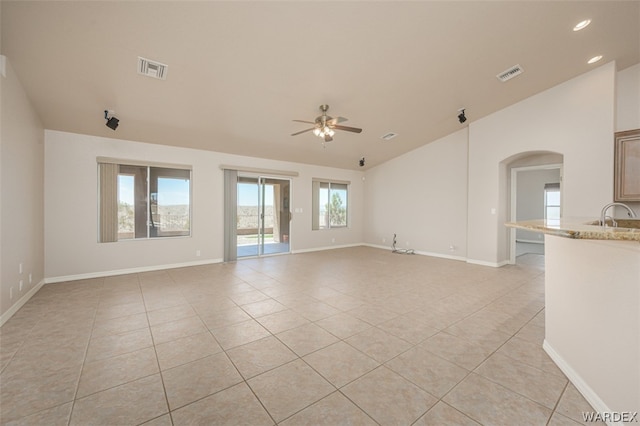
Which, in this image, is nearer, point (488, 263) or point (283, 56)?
point (283, 56)

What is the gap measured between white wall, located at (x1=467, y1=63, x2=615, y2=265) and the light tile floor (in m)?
1.83

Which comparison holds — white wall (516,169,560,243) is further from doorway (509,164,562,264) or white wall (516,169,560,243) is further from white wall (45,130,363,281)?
white wall (45,130,363,281)

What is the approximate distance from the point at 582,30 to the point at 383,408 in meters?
5.24

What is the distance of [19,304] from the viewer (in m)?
3.35

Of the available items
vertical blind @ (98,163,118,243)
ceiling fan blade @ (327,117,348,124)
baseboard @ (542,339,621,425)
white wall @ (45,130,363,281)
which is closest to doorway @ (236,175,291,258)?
white wall @ (45,130,363,281)

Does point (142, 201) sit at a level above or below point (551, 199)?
below

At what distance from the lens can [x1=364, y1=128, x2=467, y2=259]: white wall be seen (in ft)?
21.5

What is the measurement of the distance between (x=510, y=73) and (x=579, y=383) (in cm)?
455

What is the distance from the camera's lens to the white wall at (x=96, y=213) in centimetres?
444

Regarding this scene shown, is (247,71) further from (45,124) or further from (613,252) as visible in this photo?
(613,252)

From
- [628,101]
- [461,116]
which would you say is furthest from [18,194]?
[628,101]

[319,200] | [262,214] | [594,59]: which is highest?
[594,59]

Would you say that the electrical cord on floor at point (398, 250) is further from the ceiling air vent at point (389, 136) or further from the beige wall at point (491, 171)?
the ceiling air vent at point (389, 136)

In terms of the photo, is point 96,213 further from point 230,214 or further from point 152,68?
point 152,68
